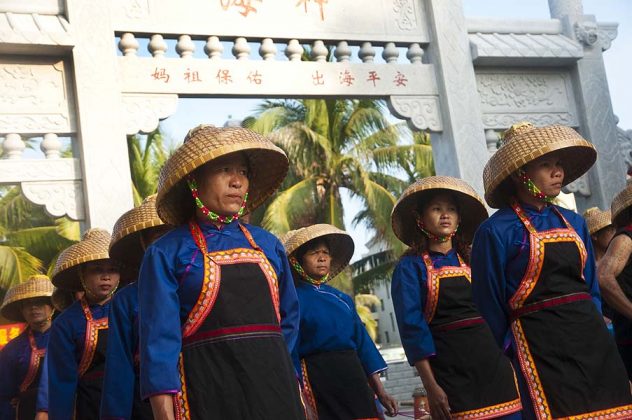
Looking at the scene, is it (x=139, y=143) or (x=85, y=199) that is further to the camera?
(x=139, y=143)

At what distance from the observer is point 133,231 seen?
12.4 ft

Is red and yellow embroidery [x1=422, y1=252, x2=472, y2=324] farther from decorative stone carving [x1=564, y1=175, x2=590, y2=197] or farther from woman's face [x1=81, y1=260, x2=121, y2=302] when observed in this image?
decorative stone carving [x1=564, y1=175, x2=590, y2=197]

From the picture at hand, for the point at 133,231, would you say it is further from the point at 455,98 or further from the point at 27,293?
the point at 455,98

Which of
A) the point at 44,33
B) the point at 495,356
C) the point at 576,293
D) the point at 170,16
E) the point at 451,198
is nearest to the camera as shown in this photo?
the point at 576,293

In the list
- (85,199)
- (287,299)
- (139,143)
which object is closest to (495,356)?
(287,299)

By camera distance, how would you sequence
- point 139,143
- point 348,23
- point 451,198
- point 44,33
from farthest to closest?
point 139,143
point 348,23
point 44,33
point 451,198

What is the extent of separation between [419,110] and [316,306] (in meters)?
3.68

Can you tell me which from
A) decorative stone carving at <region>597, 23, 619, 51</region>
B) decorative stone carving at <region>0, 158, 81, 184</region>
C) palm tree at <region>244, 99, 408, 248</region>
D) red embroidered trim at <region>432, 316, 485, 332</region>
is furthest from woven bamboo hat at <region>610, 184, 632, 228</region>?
palm tree at <region>244, 99, 408, 248</region>

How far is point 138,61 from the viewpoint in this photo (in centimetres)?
708

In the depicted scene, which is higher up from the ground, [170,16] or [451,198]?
[170,16]

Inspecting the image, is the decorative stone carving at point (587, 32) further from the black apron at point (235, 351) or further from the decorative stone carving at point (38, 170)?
the black apron at point (235, 351)

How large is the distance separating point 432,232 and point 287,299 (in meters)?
1.60

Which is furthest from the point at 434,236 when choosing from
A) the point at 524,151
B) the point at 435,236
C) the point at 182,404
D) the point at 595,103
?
the point at 595,103

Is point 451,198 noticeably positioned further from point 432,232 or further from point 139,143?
point 139,143
